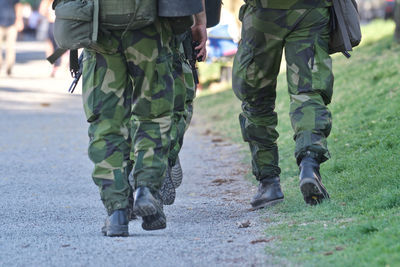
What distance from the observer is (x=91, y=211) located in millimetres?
5766

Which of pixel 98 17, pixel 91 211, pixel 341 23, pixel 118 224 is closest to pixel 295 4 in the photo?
pixel 341 23

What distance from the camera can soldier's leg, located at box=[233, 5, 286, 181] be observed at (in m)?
5.16

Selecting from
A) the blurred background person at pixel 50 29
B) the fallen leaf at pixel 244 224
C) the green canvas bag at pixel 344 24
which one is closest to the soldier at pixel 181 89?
the fallen leaf at pixel 244 224

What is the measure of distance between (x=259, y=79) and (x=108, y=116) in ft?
3.77

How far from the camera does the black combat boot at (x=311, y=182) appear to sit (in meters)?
4.82

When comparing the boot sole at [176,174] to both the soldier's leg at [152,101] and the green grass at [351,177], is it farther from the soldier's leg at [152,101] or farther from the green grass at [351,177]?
the soldier's leg at [152,101]

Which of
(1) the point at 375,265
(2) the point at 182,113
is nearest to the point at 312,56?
(2) the point at 182,113

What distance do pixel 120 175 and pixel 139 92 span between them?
1.52ft

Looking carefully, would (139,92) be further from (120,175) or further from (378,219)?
(378,219)

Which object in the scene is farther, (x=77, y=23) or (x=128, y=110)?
(x=128, y=110)

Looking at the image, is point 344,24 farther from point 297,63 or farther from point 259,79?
point 259,79

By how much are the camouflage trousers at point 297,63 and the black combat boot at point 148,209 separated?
95 centimetres

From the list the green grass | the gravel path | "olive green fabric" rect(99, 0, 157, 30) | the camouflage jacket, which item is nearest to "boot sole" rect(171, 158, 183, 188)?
the gravel path

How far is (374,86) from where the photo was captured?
963cm
